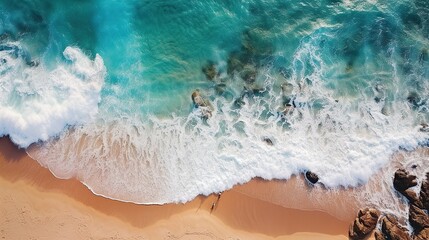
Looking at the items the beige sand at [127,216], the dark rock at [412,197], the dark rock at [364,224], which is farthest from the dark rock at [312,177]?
the dark rock at [412,197]

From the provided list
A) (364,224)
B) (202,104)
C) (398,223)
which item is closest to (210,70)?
(202,104)

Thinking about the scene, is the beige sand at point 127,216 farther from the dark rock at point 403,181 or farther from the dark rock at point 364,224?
the dark rock at point 403,181

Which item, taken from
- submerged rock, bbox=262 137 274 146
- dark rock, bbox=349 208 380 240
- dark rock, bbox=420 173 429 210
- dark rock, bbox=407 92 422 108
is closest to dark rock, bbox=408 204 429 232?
dark rock, bbox=420 173 429 210

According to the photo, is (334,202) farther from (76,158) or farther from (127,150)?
(76,158)

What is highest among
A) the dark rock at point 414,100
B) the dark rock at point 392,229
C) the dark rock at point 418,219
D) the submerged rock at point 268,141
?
the dark rock at point 414,100


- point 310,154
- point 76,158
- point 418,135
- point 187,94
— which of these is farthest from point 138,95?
point 418,135

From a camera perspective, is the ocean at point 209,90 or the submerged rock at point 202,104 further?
the submerged rock at point 202,104

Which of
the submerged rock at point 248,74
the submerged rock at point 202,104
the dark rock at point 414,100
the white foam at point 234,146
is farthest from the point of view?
the submerged rock at point 248,74
